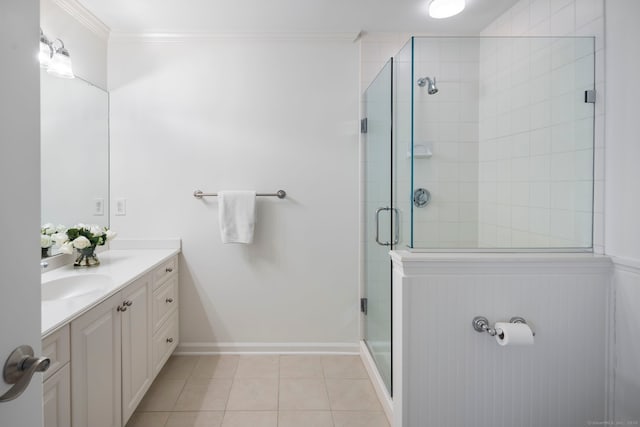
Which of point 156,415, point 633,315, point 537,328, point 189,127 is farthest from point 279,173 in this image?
point 633,315

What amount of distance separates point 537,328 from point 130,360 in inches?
75.2

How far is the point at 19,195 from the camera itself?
0.64 metres

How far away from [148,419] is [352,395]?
1.13 m

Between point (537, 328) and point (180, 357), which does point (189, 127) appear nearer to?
point (180, 357)

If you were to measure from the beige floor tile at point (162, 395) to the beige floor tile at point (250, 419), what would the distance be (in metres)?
0.35

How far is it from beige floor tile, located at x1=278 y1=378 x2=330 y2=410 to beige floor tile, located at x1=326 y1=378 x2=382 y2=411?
1.9 inches

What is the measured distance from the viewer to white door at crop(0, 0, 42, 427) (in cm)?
60

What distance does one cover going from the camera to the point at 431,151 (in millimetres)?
1659

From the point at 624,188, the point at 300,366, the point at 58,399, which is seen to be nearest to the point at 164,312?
the point at 300,366

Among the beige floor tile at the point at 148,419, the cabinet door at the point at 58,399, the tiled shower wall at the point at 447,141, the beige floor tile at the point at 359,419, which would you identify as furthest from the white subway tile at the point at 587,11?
the beige floor tile at the point at 148,419

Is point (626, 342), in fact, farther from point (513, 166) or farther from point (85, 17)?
point (85, 17)

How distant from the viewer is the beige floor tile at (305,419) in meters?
1.87

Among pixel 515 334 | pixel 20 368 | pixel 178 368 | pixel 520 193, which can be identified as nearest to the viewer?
pixel 20 368

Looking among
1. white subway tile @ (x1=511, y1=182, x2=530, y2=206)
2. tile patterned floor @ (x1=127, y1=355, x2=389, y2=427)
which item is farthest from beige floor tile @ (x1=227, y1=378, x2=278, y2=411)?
white subway tile @ (x1=511, y1=182, x2=530, y2=206)
